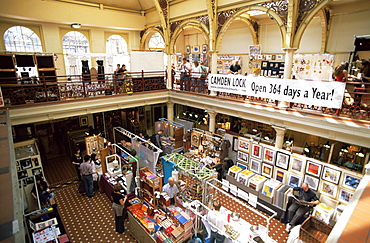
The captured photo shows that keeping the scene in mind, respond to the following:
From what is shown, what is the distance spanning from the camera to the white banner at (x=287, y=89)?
6839mm

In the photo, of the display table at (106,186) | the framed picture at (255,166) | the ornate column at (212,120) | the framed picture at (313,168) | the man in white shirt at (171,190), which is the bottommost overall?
the display table at (106,186)

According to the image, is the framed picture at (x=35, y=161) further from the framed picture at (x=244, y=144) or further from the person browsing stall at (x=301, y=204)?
the person browsing stall at (x=301, y=204)

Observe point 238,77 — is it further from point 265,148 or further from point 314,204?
point 314,204

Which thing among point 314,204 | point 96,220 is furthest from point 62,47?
point 314,204

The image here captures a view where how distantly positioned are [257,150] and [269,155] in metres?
0.54

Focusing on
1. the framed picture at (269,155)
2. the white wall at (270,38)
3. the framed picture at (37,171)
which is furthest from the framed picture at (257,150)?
the framed picture at (37,171)

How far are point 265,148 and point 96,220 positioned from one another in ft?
22.7

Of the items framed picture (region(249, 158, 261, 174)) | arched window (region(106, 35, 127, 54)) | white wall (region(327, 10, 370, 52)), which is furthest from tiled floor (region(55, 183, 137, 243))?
white wall (region(327, 10, 370, 52))

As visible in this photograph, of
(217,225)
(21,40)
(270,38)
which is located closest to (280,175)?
(217,225)

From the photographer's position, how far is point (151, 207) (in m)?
6.79

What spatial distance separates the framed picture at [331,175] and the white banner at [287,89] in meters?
2.04

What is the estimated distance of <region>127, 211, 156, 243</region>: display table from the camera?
237 inches

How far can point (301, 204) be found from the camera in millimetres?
6906

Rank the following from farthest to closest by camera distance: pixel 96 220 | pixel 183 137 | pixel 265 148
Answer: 1. pixel 183 137
2. pixel 265 148
3. pixel 96 220
